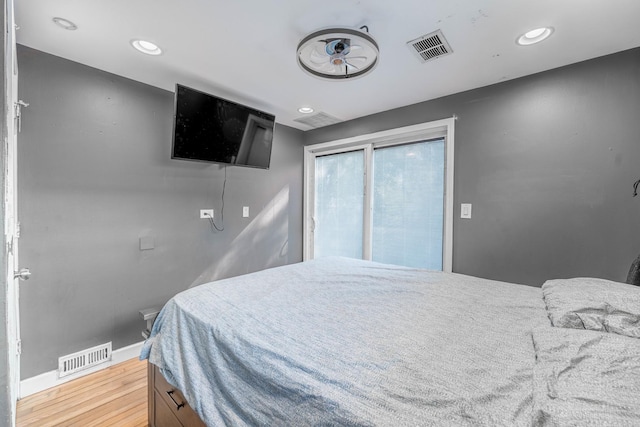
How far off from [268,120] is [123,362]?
8.38 ft

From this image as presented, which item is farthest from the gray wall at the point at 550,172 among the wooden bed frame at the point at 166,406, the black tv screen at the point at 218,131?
the wooden bed frame at the point at 166,406

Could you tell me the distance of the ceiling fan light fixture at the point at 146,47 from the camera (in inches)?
68.5

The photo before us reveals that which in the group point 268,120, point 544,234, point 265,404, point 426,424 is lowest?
point 265,404

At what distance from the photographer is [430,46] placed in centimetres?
174

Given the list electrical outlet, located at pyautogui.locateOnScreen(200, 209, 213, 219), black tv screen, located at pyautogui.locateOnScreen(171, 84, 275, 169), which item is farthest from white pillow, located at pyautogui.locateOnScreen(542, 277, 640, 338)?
electrical outlet, located at pyautogui.locateOnScreen(200, 209, 213, 219)

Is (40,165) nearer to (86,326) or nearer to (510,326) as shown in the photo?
(86,326)

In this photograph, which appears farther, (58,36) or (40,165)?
(40,165)

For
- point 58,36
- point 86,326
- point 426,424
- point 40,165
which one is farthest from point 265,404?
point 58,36

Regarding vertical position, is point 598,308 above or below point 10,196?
below

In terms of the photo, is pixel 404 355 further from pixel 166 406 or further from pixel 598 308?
pixel 166 406

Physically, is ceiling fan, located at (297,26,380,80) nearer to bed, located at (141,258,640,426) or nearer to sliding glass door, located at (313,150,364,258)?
bed, located at (141,258,640,426)

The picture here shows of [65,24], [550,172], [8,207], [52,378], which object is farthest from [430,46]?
[52,378]

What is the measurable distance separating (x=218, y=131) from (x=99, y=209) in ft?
3.74

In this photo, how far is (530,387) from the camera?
72 cm
